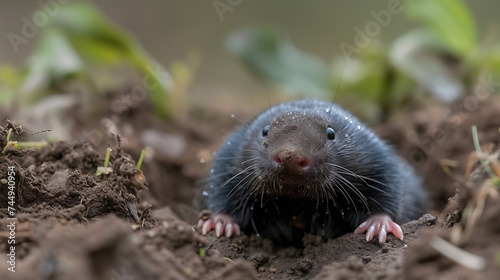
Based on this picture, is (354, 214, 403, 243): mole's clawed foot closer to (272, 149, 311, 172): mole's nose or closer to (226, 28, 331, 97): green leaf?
(272, 149, 311, 172): mole's nose

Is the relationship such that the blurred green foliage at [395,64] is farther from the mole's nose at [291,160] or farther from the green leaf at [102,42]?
the mole's nose at [291,160]

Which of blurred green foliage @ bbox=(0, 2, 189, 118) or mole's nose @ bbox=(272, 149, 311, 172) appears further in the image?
blurred green foliage @ bbox=(0, 2, 189, 118)

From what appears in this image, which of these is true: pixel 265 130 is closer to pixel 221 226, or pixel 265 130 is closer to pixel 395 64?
pixel 221 226

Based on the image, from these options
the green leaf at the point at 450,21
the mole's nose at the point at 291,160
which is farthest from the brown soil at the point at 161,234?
the green leaf at the point at 450,21

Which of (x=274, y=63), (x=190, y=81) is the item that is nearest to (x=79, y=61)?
(x=190, y=81)

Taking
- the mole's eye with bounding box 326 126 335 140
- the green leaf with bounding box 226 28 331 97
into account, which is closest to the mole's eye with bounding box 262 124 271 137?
the mole's eye with bounding box 326 126 335 140

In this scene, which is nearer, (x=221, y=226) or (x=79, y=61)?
(x=221, y=226)
